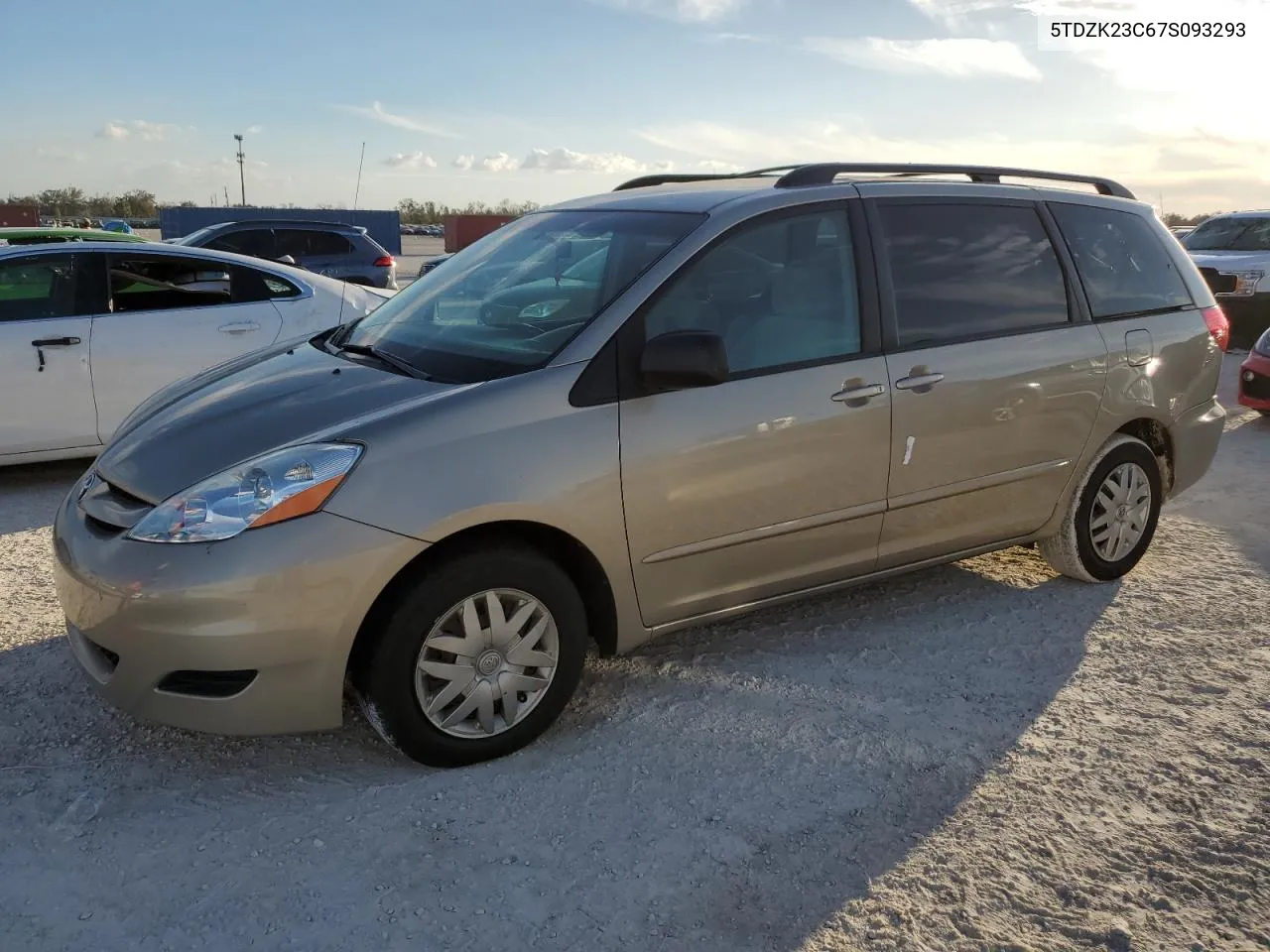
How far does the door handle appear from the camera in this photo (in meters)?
5.93

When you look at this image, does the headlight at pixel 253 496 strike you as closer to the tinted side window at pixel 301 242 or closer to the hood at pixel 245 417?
the hood at pixel 245 417

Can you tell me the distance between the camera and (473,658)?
309 centimetres

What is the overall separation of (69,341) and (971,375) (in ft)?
16.1

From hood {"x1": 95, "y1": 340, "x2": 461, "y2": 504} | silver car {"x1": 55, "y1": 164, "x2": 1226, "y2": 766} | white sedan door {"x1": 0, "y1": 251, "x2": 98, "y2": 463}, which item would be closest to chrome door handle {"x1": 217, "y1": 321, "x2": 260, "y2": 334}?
white sedan door {"x1": 0, "y1": 251, "x2": 98, "y2": 463}

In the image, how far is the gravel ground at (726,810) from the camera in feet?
8.29

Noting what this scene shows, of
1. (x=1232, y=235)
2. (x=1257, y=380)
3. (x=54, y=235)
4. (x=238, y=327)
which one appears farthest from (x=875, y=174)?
(x=1232, y=235)

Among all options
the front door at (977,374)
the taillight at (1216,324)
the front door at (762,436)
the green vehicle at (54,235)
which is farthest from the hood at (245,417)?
the green vehicle at (54,235)

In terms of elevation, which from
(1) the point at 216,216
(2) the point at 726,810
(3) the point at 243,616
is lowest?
(2) the point at 726,810

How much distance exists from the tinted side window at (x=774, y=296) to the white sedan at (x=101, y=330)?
4020 mm

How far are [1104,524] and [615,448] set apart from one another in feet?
8.43

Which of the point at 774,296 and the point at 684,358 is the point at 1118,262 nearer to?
the point at 774,296

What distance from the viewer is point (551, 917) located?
254cm

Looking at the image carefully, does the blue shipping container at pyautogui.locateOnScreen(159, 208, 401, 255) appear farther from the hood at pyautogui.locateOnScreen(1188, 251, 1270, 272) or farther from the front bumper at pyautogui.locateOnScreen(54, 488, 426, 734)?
the front bumper at pyautogui.locateOnScreen(54, 488, 426, 734)

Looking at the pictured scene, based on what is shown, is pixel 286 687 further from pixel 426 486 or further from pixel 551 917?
pixel 551 917
